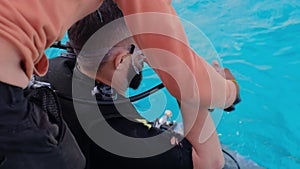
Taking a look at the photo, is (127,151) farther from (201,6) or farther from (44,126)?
(201,6)

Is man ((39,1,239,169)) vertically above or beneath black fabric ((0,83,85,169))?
beneath

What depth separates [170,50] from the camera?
80cm

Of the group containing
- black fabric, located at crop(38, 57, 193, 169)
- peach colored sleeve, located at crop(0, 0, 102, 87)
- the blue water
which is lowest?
the blue water

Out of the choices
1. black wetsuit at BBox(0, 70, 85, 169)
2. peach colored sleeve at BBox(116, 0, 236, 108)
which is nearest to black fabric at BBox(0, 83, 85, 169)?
black wetsuit at BBox(0, 70, 85, 169)

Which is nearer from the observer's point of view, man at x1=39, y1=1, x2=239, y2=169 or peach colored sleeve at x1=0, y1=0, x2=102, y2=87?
peach colored sleeve at x1=0, y1=0, x2=102, y2=87

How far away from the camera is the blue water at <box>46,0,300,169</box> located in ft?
7.18

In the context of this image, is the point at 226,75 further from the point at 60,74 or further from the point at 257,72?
the point at 257,72

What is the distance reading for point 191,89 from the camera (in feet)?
2.81

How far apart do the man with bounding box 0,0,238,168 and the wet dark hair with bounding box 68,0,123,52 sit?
0.87 feet

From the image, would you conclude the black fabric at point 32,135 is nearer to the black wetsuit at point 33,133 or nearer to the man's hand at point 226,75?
the black wetsuit at point 33,133

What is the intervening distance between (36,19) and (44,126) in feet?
0.70

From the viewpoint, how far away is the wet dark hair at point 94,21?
3.49 ft

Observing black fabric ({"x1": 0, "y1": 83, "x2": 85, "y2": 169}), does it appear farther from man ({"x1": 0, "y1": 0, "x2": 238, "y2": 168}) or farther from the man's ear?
the man's ear

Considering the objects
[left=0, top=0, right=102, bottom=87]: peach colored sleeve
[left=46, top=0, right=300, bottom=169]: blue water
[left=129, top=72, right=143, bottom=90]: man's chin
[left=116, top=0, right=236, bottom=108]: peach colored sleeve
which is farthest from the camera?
[left=46, top=0, right=300, bottom=169]: blue water
